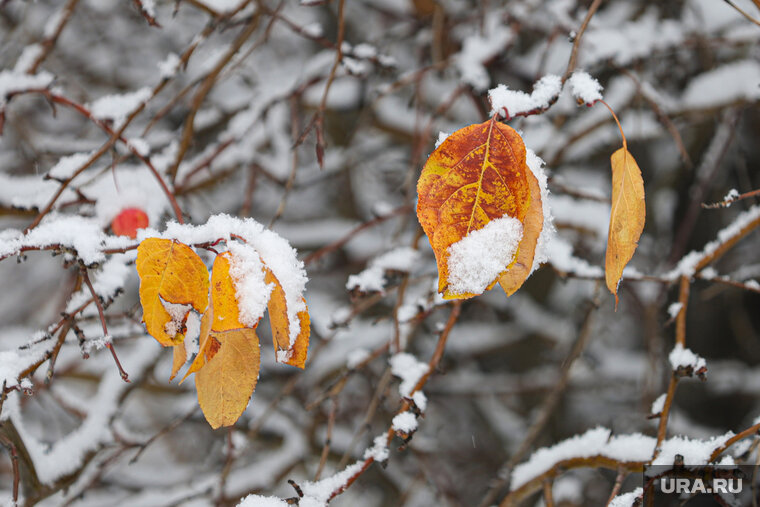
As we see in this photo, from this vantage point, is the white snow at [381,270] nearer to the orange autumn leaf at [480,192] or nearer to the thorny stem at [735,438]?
the orange autumn leaf at [480,192]

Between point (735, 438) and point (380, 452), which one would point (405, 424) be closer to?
Result: point (380, 452)

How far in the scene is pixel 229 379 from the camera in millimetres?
532

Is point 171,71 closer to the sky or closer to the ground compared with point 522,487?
closer to the sky

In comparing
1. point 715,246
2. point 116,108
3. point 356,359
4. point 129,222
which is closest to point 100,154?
point 129,222

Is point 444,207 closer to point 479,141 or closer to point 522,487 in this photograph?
point 479,141

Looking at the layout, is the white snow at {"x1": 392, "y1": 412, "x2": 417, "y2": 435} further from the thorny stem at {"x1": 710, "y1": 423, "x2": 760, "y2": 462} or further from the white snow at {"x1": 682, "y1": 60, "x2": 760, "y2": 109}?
the white snow at {"x1": 682, "y1": 60, "x2": 760, "y2": 109}

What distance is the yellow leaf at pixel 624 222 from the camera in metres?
0.48

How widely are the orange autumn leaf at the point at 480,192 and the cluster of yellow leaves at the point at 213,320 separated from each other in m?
0.16

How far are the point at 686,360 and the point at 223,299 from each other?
593 millimetres

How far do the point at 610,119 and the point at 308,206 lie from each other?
4.71 feet

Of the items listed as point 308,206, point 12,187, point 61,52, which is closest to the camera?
point 12,187

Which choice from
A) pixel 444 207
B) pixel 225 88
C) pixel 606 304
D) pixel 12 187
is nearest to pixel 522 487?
pixel 444 207

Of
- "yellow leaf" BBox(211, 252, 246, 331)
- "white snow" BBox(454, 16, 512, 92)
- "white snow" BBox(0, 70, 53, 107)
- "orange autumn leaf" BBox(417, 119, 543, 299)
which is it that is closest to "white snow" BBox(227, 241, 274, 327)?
"yellow leaf" BBox(211, 252, 246, 331)

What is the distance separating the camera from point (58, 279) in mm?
2248
